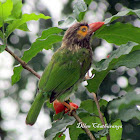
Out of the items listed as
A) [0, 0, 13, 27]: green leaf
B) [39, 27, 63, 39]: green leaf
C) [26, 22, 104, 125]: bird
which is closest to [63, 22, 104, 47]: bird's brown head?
[26, 22, 104, 125]: bird

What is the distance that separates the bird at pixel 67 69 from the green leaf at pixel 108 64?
0.24 m

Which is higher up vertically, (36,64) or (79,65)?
(79,65)

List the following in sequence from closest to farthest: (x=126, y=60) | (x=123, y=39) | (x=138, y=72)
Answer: (x=126, y=60) < (x=123, y=39) < (x=138, y=72)

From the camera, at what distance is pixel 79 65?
2711mm

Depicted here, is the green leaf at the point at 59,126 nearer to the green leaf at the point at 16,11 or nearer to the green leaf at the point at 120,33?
the green leaf at the point at 120,33

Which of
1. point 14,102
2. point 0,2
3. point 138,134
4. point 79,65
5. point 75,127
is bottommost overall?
point 138,134

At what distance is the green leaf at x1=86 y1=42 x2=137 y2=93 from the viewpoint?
203 cm

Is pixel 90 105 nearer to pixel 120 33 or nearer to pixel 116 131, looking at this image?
pixel 116 131

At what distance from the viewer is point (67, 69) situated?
268 cm

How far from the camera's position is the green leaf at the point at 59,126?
2222 mm

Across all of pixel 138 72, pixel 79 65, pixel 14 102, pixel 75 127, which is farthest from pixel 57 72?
pixel 138 72

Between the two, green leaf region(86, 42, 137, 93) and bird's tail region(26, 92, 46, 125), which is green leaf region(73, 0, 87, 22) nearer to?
green leaf region(86, 42, 137, 93)

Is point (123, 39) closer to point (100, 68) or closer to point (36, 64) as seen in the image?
point (100, 68)

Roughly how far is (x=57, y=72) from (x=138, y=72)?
510 cm
